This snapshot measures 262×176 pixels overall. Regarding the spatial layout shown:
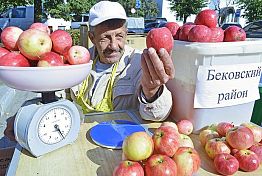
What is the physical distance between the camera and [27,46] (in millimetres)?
933

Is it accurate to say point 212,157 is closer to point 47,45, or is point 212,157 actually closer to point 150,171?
point 150,171

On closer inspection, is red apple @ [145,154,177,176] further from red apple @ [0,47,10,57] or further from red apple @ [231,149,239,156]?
red apple @ [0,47,10,57]

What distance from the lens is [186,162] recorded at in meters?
0.85

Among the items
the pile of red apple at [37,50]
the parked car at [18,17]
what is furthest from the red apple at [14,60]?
the parked car at [18,17]

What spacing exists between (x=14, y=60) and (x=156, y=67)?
1.63ft

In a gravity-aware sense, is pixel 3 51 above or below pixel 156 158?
above

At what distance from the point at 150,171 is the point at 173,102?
575mm

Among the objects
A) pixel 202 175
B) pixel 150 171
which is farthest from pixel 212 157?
pixel 150 171

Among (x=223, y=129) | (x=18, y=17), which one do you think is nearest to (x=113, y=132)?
(x=223, y=129)

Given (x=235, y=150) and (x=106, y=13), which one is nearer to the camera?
→ (x=235, y=150)

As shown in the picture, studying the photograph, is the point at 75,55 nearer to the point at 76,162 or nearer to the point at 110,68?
the point at 76,162

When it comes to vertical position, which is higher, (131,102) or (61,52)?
(61,52)

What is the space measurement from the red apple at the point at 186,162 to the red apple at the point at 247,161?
0.18 metres

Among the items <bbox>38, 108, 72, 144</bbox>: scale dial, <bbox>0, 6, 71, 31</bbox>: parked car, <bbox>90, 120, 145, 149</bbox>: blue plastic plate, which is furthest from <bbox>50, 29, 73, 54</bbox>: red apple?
<bbox>0, 6, 71, 31</bbox>: parked car
